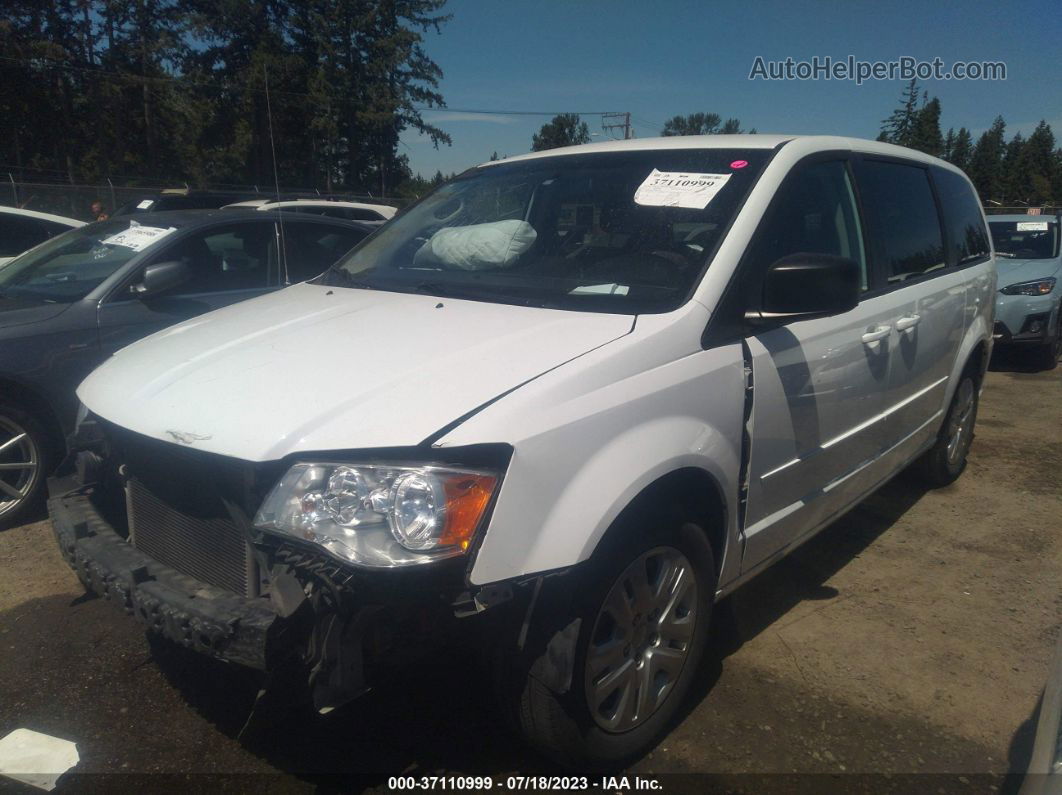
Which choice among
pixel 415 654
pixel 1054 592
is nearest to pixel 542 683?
pixel 415 654

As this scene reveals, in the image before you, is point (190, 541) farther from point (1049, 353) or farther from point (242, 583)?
point (1049, 353)

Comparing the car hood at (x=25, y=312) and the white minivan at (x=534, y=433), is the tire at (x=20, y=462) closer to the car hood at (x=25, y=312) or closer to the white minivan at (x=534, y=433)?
the car hood at (x=25, y=312)

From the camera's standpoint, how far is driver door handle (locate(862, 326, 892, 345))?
320cm

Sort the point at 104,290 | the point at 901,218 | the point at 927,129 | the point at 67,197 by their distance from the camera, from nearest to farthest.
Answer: the point at 901,218 < the point at 104,290 < the point at 67,197 < the point at 927,129

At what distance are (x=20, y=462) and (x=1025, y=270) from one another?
374 inches

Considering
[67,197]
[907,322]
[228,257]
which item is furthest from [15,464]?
[67,197]

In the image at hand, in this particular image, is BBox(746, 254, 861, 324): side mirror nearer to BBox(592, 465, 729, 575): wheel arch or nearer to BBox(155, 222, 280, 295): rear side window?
BBox(592, 465, 729, 575): wheel arch

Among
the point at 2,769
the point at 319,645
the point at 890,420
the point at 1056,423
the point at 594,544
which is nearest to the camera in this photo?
the point at 319,645

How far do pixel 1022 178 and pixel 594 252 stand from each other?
103 meters

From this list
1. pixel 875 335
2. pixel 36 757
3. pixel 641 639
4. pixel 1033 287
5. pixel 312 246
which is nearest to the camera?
pixel 641 639

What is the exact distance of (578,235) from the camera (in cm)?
296

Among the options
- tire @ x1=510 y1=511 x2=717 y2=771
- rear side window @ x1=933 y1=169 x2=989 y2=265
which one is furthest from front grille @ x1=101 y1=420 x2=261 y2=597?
rear side window @ x1=933 y1=169 x2=989 y2=265

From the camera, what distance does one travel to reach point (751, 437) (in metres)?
2.60

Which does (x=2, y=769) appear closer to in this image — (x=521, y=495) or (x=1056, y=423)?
(x=521, y=495)
